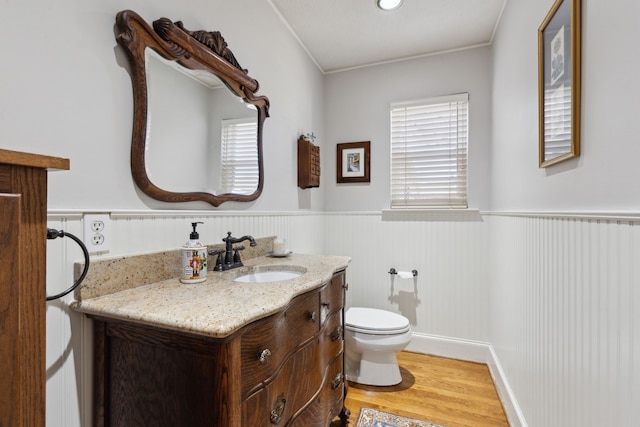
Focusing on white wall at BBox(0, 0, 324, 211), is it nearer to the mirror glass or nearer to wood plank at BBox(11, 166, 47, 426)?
the mirror glass

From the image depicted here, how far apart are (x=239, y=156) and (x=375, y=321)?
1.44 m

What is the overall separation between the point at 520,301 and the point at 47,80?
2080mm

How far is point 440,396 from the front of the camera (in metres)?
1.91

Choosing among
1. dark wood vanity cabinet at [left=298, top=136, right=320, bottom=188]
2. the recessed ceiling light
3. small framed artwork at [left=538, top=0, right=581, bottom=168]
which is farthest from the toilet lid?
the recessed ceiling light

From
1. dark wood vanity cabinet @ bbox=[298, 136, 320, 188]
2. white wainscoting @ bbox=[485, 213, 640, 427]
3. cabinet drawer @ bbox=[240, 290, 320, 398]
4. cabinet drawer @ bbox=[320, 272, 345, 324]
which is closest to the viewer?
white wainscoting @ bbox=[485, 213, 640, 427]

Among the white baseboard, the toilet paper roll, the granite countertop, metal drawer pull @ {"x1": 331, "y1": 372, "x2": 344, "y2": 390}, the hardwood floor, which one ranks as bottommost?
the hardwood floor

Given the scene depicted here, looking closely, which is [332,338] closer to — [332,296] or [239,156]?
[332,296]

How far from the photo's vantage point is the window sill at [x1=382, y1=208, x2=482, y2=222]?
238cm

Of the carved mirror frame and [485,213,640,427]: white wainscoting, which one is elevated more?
the carved mirror frame

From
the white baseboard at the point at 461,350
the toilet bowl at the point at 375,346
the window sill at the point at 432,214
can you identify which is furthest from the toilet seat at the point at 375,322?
the window sill at the point at 432,214

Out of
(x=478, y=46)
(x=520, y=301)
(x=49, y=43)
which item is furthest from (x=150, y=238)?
(x=478, y=46)

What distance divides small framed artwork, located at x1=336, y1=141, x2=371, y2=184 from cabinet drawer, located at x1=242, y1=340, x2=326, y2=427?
1767 millimetres

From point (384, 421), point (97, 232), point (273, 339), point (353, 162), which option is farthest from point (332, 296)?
point (353, 162)

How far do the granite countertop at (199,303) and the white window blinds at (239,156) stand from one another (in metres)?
0.55
